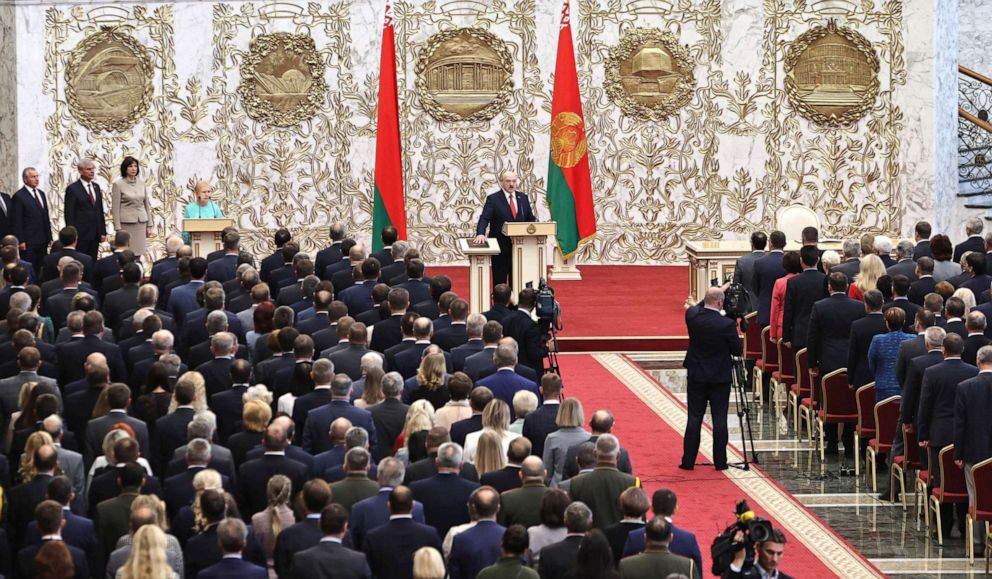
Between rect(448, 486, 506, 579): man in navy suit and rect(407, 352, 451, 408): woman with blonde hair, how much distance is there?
2.74 meters

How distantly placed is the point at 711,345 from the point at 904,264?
3.27 m

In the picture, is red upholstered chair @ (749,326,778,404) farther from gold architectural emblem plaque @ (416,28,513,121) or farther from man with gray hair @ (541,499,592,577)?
gold architectural emblem plaque @ (416,28,513,121)

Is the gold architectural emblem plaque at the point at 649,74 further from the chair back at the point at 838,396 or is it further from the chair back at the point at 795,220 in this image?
the chair back at the point at 838,396

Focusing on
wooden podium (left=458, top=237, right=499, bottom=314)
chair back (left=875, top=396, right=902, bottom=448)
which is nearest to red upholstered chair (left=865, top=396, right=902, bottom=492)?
chair back (left=875, top=396, right=902, bottom=448)

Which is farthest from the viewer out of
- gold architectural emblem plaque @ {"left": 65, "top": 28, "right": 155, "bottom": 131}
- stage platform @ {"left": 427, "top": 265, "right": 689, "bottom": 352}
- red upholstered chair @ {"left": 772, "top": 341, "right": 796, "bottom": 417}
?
gold architectural emblem plaque @ {"left": 65, "top": 28, "right": 155, "bottom": 131}

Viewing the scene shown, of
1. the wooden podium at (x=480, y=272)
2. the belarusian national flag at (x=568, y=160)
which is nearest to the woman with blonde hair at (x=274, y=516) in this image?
the wooden podium at (x=480, y=272)

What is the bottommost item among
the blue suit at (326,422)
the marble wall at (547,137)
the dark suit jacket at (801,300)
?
the blue suit at (326,422)

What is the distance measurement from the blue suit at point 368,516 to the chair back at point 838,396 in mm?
5743

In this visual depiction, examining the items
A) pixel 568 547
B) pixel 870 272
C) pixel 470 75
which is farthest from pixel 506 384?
pixel 470 75

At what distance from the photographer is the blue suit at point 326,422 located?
977cm

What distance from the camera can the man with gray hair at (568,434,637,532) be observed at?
8695mm

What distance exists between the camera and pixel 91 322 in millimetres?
11523

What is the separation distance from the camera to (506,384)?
1075 centimetres

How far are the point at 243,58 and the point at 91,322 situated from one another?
1082cm
